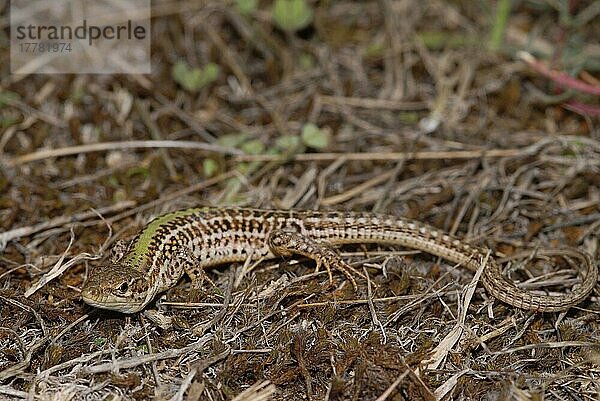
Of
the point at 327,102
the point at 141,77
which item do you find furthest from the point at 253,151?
the point at 141,77

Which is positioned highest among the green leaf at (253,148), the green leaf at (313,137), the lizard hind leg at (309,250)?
the green leaf at (313,137)

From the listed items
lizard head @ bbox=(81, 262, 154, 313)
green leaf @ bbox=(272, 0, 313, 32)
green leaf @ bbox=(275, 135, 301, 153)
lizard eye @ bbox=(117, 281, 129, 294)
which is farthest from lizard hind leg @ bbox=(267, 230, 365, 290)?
green leaf @ bbox=(272, 0, 313, 32)

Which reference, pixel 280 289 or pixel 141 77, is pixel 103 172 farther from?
pixel 280 289

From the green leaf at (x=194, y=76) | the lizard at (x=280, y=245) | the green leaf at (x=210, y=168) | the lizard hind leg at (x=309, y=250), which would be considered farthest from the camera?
the green leaf at (x=194, y=76)

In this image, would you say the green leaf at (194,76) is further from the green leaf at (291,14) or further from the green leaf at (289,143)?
the green leaf at (289,143)

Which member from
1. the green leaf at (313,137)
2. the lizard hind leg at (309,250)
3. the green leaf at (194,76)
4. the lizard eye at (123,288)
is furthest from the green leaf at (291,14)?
the lizard eye at (123,288)

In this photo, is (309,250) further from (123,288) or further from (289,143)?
(289,143)
